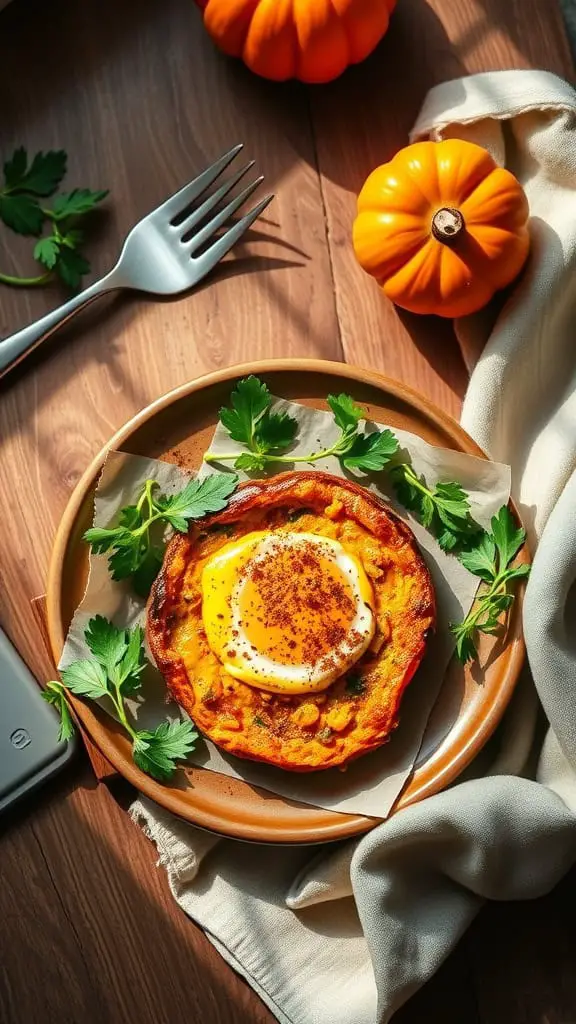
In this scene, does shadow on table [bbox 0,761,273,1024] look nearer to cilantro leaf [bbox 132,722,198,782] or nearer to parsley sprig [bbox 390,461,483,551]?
cilantro leaf [bbox 132,722,198,782]

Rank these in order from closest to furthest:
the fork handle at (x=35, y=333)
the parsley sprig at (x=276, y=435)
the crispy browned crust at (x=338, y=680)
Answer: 1. the crispy browned crust at (x=338, y=680)
2. the parsley sprig at (x=276, y=435)
3. the fork handle at (x=35, y=333)

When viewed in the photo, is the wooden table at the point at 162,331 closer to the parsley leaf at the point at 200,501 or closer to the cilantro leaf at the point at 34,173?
Result: the cilantro leaf at the point at 34,173

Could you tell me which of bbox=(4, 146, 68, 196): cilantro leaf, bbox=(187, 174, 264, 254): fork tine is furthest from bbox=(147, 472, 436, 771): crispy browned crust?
bbox=(4, 146, 68, 196): cilantro leaf

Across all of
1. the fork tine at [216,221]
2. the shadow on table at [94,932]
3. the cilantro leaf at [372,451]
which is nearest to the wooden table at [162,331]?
the shadow on table at [94,932]

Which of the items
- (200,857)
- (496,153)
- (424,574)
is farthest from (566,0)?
(200,857)

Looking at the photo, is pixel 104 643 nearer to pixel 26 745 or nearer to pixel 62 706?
pixel 62 706
